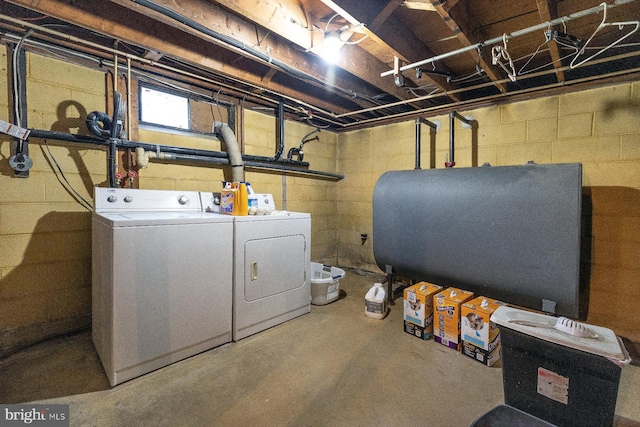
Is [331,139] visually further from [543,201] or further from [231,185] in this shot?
[543,201]

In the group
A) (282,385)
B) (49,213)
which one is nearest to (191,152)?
(49,213)

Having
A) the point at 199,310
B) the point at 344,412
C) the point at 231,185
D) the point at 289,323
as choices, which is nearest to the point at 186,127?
the point at 231,185

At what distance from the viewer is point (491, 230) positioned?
2021 millimetres

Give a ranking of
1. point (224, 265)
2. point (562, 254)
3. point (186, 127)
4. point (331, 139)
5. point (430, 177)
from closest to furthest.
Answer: point (562, 254) → point (224, 265) → point (430, 177) → point (186, 127) → point (331, 139)

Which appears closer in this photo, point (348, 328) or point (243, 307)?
point (243, 307)

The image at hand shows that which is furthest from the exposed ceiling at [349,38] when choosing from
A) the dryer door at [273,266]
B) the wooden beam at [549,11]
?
the dryer door at [273,266]

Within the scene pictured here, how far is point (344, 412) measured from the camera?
1.40 metres

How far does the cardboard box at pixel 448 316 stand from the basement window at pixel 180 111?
8.36 ft

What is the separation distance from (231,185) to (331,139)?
214 centimetres

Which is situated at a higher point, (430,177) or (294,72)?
(294,72)

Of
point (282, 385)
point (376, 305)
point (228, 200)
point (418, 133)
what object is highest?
point (418, 133)

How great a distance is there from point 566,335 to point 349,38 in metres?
2.09

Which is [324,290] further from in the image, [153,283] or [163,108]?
[163,108]

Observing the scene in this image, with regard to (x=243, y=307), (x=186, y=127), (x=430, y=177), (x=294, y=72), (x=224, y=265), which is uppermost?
(x=294, y=72)
